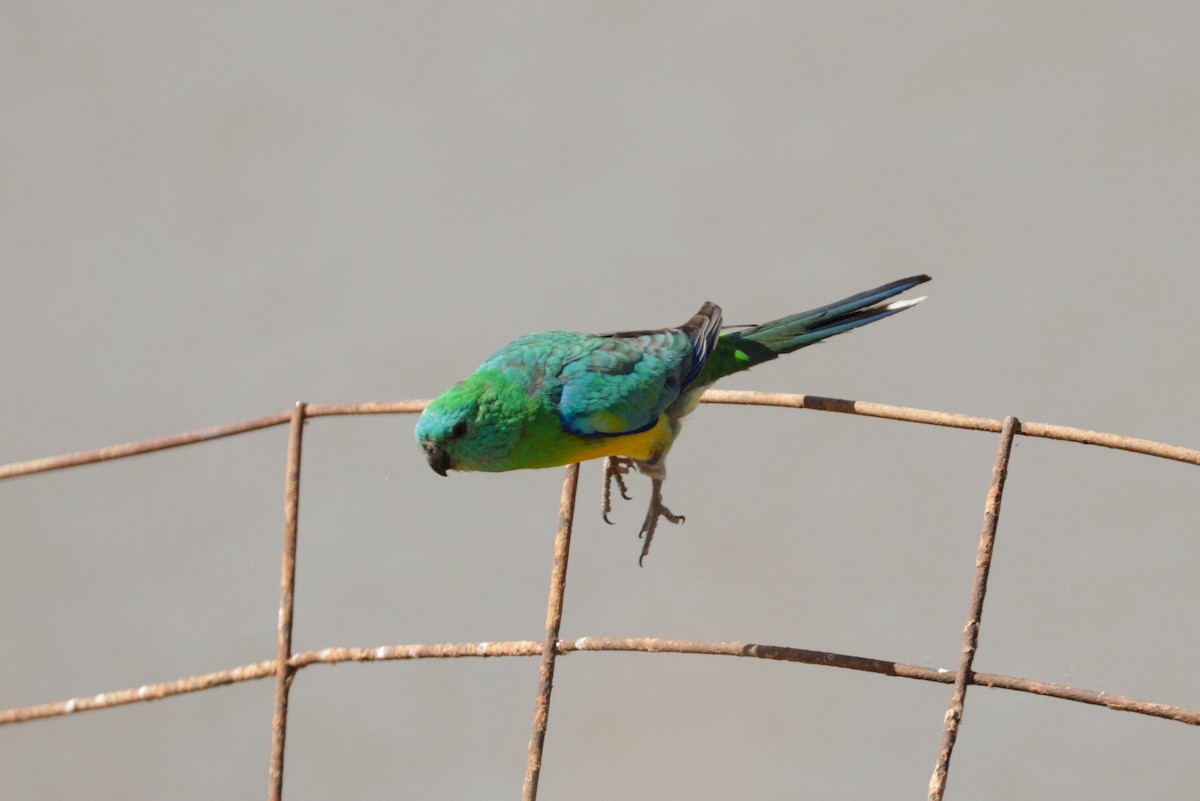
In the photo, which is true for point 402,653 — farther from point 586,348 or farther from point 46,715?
point 46,715

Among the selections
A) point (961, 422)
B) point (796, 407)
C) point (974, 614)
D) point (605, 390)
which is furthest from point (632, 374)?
point (974, 614)

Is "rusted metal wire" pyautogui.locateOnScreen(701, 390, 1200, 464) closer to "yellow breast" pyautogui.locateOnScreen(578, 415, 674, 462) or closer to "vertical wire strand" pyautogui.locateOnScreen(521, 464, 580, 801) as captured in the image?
"yellow breast" pyautogui.locateOnScreen(578, 415, 674, 462)

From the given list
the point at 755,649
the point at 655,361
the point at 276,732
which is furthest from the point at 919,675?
the point at 276,732

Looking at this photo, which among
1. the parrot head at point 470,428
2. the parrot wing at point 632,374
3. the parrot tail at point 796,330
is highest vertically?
the parrot tail at point 796,330

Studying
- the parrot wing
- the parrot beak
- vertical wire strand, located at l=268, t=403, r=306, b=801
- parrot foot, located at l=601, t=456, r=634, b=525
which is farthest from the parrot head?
parrot foot, located at l=601, t=456, r=634, b=525

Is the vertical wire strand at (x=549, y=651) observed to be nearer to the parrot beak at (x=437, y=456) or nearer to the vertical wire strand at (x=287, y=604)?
the parrot beak at (x=437, y=456)

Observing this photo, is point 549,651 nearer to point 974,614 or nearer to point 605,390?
point 605,390

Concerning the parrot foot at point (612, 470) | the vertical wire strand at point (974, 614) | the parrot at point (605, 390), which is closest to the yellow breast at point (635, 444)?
the parrot at point (605, 390)
